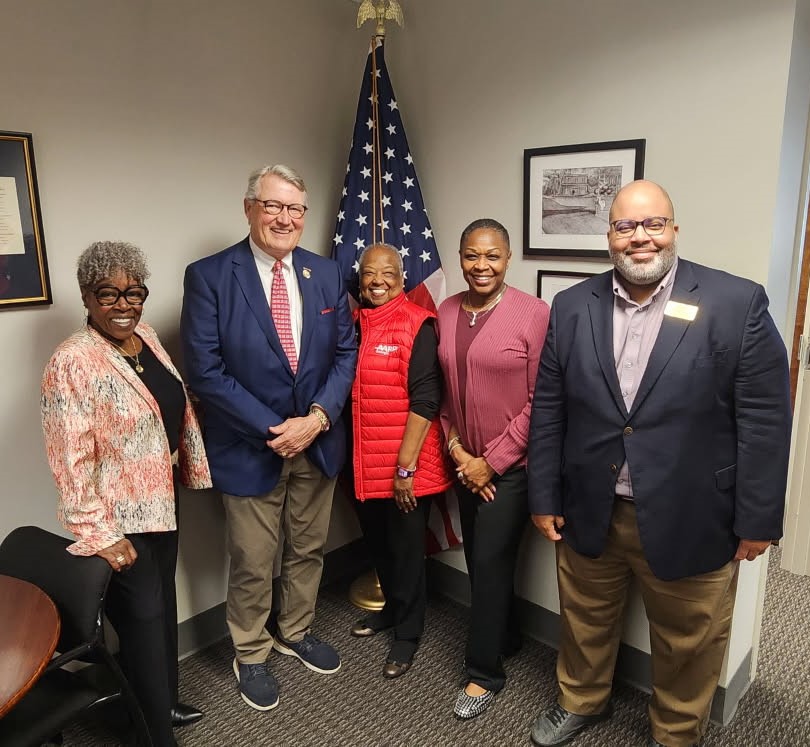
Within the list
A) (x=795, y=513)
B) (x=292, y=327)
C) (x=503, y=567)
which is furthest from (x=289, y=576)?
(x=795, y=513)

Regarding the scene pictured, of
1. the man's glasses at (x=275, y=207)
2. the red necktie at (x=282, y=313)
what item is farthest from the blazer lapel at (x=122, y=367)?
the man's glasses at (x=275, y=207)

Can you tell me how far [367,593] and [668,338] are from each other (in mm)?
1847

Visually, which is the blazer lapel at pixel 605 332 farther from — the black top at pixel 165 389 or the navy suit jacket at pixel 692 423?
the black top at pixel 165 389

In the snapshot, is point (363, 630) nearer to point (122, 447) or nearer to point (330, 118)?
point (122, 447)

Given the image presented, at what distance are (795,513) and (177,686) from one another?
284 cm

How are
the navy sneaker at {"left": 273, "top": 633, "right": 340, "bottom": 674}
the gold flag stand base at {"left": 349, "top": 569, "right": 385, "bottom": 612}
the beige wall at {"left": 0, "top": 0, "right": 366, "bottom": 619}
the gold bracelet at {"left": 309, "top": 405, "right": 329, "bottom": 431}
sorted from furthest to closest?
the gold flag stand base at {"left": 349, "top": 569, "right": 385, "bottom": 612} < the navy sneaker at {"left": 273, "top": 633, "right": 340, "bottom": 674} < the gold bracelet at {"left": 309, "top": 405, "right": 329, "bottom": 431} < the beige wall at {"left": 0, "top": 0, "right": 366, "bottom": 619}

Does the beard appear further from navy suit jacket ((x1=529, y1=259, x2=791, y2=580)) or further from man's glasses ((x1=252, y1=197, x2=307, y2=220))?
man's glasses ((x1=252, y1=197, x2=307, y2=220))

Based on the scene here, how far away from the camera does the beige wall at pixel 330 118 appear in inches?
74.4

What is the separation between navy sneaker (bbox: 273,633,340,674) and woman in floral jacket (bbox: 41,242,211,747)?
2.13 ft

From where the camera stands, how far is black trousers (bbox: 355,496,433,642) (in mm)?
2386

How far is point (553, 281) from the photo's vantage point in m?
2.38

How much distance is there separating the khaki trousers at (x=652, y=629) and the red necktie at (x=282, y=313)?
111 centimetres

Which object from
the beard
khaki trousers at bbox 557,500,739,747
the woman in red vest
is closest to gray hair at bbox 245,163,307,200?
the woman in red vest

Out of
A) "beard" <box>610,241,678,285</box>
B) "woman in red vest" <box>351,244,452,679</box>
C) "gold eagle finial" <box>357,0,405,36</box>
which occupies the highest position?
"gold eagle finial" <box>357,0,405,36</box>
